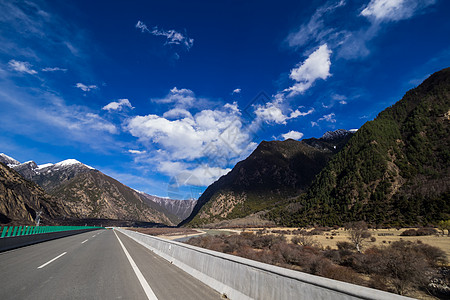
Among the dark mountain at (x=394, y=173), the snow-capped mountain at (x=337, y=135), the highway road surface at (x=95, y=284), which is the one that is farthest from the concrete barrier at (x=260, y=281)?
the snow-capped mountain at (x=337, y=135)

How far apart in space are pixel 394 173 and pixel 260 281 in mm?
74235

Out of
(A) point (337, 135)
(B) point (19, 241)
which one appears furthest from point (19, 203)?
(A) point (337, 135)

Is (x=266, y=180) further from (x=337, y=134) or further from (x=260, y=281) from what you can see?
(x=260, y=281)

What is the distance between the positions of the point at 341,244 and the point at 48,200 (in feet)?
422

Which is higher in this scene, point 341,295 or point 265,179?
point 265,179

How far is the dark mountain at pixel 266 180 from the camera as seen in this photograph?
123m

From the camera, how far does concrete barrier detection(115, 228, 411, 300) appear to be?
2764 mm

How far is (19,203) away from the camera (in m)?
77.2

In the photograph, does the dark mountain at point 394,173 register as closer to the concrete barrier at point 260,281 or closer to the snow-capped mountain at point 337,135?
the concrete barrier at point 260,281

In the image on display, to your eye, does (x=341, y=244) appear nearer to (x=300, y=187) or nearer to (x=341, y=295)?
(x=341, y=295)

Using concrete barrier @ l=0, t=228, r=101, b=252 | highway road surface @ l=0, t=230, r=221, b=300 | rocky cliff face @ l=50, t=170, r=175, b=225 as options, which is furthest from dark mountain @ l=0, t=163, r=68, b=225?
highway road surface @ l=0, t=230, r=221, b=300

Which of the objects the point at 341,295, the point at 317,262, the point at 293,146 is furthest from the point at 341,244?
the point at 293,146

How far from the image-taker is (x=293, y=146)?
16488 cm

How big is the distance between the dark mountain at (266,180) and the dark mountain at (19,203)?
68.6m
